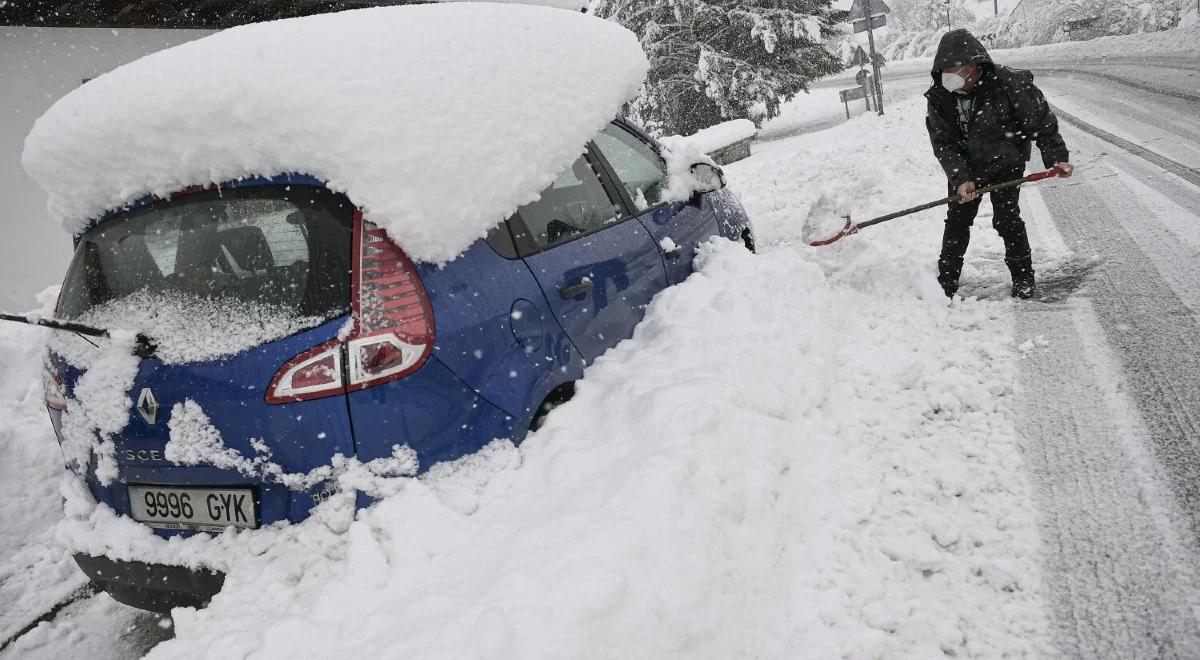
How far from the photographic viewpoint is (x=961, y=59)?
421cm

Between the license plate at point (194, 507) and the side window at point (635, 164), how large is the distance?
2266 millimetres

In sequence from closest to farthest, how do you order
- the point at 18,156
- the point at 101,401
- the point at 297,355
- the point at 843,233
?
the point at 297,355 < the point at 101,401 < the point at 843,233 < the point at 18,156

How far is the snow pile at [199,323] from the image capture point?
2.12 meters

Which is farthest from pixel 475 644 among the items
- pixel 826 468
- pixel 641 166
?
pixel 641 166

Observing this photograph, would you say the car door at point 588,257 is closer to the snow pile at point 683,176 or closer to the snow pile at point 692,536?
the snow pile at point 692,536

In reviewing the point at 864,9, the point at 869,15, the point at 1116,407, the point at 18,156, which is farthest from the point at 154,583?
the point at 864,9

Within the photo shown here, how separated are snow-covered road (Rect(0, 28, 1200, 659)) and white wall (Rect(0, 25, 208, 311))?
15.5 ft

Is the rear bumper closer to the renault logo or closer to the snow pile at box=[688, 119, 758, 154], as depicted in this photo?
the renault logo

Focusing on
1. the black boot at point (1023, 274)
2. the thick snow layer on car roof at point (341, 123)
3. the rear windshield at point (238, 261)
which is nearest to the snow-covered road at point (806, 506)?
the black boot at point (1023, 274)

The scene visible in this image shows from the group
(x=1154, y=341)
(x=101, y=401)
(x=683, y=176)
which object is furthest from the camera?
(x=683, y=176)

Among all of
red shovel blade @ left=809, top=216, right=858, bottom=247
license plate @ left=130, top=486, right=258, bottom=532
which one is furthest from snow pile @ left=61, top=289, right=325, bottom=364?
red shovel blade @ left=809, top=216, right=858, bottom=247

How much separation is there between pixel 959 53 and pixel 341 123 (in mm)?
3873

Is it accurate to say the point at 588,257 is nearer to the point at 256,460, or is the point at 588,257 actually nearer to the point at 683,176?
the point at 683,176

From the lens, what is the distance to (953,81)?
14.1 ft
